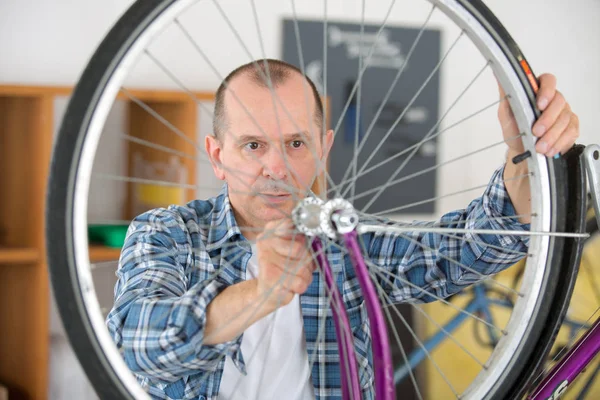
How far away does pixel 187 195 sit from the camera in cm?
233

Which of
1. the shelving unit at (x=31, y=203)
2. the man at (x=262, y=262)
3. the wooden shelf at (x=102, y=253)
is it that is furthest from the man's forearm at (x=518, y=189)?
the wooden shelf at (x=102, y=253)

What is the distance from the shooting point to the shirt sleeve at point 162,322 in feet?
2.42

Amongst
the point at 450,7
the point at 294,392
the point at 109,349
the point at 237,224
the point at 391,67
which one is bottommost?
the point at 294,392

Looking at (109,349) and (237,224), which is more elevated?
(237,224)

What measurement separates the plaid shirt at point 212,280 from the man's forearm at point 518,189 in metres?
0.01

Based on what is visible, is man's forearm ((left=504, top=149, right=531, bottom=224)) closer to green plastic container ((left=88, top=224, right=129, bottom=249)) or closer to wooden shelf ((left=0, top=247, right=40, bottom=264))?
green plastic container ((left=88, top=224, right=129, bottom=249))

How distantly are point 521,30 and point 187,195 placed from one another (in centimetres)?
157

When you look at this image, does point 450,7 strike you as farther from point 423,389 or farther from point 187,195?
point 423,389

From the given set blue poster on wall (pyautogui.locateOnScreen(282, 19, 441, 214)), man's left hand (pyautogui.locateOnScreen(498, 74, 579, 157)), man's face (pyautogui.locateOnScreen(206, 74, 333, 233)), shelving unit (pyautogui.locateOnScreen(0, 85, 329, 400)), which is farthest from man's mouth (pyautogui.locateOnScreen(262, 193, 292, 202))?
blue poster on wall (pyautogui.locateOnScreen(282, 19, 441, 214))

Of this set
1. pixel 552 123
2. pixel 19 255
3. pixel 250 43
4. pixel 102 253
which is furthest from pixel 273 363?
pixel 250 43

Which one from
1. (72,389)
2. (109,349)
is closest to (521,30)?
(72,389)

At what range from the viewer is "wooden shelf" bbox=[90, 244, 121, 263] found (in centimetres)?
216

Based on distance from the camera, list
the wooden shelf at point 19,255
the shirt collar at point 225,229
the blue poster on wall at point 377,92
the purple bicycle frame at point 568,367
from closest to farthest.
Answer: the purple bicycle frame at point 568,367 → the shirt collar at point 225,229 → the wooden shelf at point 19,255 → the blue poster on wall at point 377,92

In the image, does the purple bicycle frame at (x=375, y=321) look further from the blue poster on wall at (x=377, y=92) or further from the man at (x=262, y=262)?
the blue poster on wall at (x=377, y=92)
